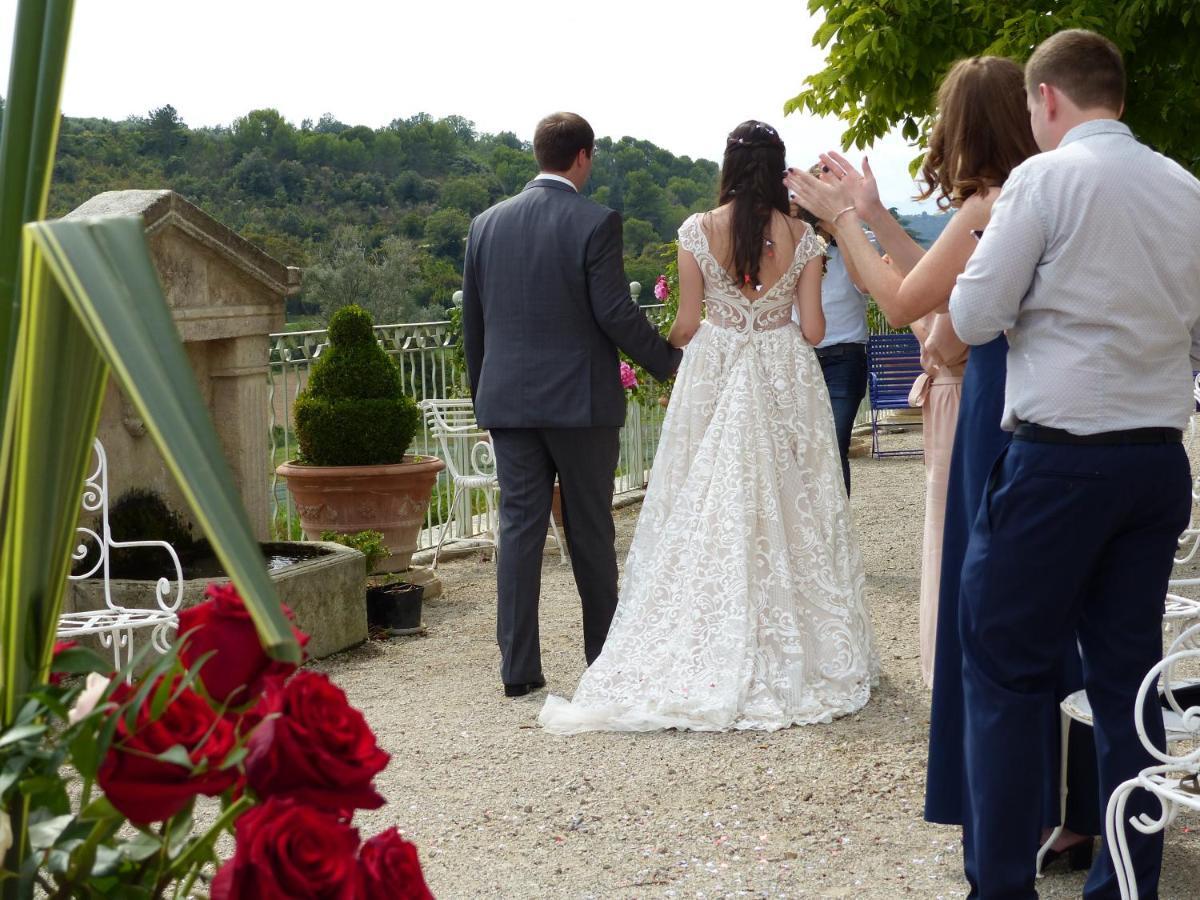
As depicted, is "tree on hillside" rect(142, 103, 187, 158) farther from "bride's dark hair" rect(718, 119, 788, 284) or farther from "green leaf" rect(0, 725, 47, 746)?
"green leaf" rect(0, 725, 47, 746)

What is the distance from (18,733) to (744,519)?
4415 mm

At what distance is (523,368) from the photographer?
5426 mm

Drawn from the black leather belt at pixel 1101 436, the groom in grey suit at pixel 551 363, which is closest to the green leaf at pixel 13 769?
the black leather belt at pixel 1101 436

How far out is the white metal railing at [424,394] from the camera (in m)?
7.95

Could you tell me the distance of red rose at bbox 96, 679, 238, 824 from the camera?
937mm

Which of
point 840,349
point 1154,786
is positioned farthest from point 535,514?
point 840,349

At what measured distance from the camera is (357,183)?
85.1ft

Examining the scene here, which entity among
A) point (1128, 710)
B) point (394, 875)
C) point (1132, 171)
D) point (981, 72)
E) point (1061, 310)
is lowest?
point (1128, 710)

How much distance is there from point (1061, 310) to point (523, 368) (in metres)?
2.93

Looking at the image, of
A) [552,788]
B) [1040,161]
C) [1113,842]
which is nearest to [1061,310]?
[1040,161]

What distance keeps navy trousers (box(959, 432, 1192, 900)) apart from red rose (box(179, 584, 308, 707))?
2.05m

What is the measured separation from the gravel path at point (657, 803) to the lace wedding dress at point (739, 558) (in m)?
0.17

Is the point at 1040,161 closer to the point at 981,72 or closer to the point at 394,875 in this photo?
the point at 981,72

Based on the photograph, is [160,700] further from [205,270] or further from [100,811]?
[205,270]
